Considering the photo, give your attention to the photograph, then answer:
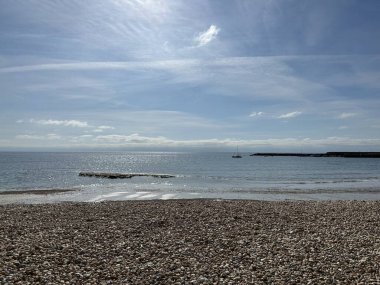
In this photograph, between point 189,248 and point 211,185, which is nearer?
point 189,248

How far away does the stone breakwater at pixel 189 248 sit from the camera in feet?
27.8

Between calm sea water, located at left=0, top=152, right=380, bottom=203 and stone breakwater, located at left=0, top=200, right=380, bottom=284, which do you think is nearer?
stone breakwater, located at left=0, top=200, right=380, bottom=284

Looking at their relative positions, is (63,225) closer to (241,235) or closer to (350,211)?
(241,235)

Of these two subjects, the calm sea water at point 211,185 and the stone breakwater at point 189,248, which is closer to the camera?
the stone breakwater at point 189,248

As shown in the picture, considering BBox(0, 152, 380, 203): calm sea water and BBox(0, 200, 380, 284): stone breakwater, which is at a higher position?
BBox(0, 200, 380, 284): stone breakwater

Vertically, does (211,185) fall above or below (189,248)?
below

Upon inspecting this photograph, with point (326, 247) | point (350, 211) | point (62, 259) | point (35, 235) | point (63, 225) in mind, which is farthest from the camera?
point (350, 211)

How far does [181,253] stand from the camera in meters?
10.5

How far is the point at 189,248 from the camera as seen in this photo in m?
11.1

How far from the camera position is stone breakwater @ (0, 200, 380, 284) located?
333 inches

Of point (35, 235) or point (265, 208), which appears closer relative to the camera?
point (35, 235)

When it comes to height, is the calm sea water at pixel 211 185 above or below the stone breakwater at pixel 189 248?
below

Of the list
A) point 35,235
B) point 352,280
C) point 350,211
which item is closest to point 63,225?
point 35,235

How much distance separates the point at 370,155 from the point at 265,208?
189 meters
